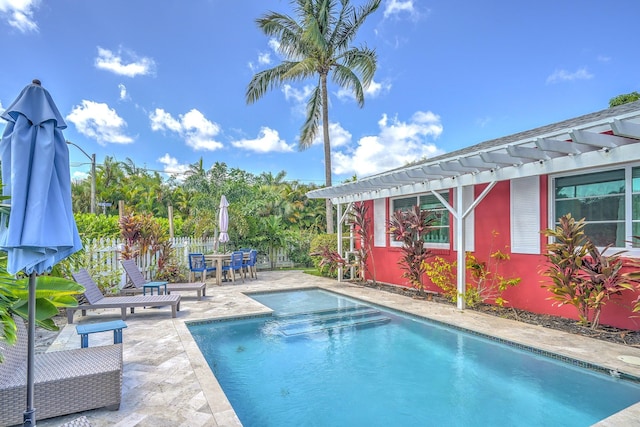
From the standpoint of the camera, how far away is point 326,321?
758cm

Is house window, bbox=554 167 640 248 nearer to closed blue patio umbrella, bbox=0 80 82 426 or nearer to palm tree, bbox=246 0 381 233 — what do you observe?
closed blue patio umbrella, bbox=0 80 82 426

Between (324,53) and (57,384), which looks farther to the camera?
(324,53)

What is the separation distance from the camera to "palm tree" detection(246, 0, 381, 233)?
14.9 metres

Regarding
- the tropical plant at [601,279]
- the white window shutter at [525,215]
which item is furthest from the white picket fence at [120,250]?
the tropical plant at [601,279]

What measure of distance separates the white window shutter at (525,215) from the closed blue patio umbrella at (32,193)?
7.86m

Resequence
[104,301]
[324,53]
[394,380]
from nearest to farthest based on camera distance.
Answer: [394,380] → [104,301] → [324,53]

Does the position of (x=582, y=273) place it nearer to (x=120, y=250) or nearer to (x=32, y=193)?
(x=32, y=193)

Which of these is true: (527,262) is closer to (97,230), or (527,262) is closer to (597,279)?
(597,279)

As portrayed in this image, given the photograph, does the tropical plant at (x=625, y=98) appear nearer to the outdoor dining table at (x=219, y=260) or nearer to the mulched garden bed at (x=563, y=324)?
the mulched garden bed at (x=563, y=324)

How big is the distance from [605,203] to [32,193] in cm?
811

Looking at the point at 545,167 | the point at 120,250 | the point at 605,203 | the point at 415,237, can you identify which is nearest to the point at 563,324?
the point at 605,203

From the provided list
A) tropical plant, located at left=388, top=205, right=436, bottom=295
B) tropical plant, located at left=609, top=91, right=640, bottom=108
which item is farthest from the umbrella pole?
tropical plant, located at left=609, top=91, right=640, bottom=108

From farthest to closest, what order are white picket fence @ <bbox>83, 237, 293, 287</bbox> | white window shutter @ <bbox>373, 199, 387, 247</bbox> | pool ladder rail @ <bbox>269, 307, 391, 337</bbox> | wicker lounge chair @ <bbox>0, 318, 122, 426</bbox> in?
white window shutter @ <bbox>373, 199, 387, 247</bbox> → white picket fence @ <bbox>83, 237, 293, 287</bbox> → pool ladder rail @ <bbox>269, 307, 391, 337</bbox> → wicker lounge chair @ <bbox>0, 318, 122, 426</bbox>

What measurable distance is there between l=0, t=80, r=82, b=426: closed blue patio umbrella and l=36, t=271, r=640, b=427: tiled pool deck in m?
1.32
